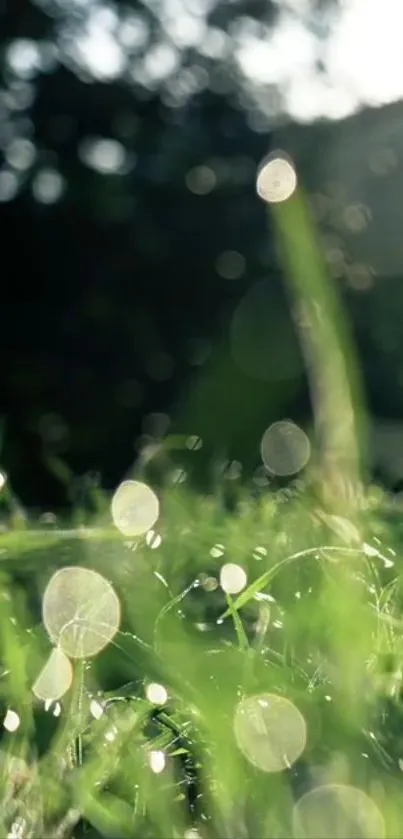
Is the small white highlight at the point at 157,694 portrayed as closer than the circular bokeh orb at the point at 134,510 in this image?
Yes

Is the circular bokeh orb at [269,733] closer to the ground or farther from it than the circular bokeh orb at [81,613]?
farther from it

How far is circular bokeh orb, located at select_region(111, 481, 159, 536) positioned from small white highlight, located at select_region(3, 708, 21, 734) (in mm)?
184

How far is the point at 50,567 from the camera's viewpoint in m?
0.48

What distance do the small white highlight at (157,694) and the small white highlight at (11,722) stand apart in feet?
0.12

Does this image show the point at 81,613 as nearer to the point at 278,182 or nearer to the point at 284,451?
the point at 278,182

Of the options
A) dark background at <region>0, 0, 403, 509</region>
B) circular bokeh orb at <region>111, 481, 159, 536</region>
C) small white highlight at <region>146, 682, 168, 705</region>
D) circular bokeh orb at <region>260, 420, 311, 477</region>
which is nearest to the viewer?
small white highlight at <region>146, 682, 168, 705</region>

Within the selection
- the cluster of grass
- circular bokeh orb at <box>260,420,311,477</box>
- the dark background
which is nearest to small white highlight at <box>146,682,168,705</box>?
the cluster of grass

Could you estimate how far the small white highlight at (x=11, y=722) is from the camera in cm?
32

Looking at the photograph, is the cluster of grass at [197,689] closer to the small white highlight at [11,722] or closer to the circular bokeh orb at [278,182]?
the small white highlight at [11,722]

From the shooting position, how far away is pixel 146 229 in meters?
6.21

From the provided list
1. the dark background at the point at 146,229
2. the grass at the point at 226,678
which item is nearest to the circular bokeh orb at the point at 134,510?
the grass at the point at 226,678

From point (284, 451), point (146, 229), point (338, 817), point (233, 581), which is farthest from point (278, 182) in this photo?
point (146, 229)

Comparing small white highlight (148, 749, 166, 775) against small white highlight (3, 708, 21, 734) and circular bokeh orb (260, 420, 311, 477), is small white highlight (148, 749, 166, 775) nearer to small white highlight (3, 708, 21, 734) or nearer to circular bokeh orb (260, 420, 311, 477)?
small white highlight (3, 708, 21, 734)

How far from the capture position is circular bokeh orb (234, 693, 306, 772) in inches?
9.8
